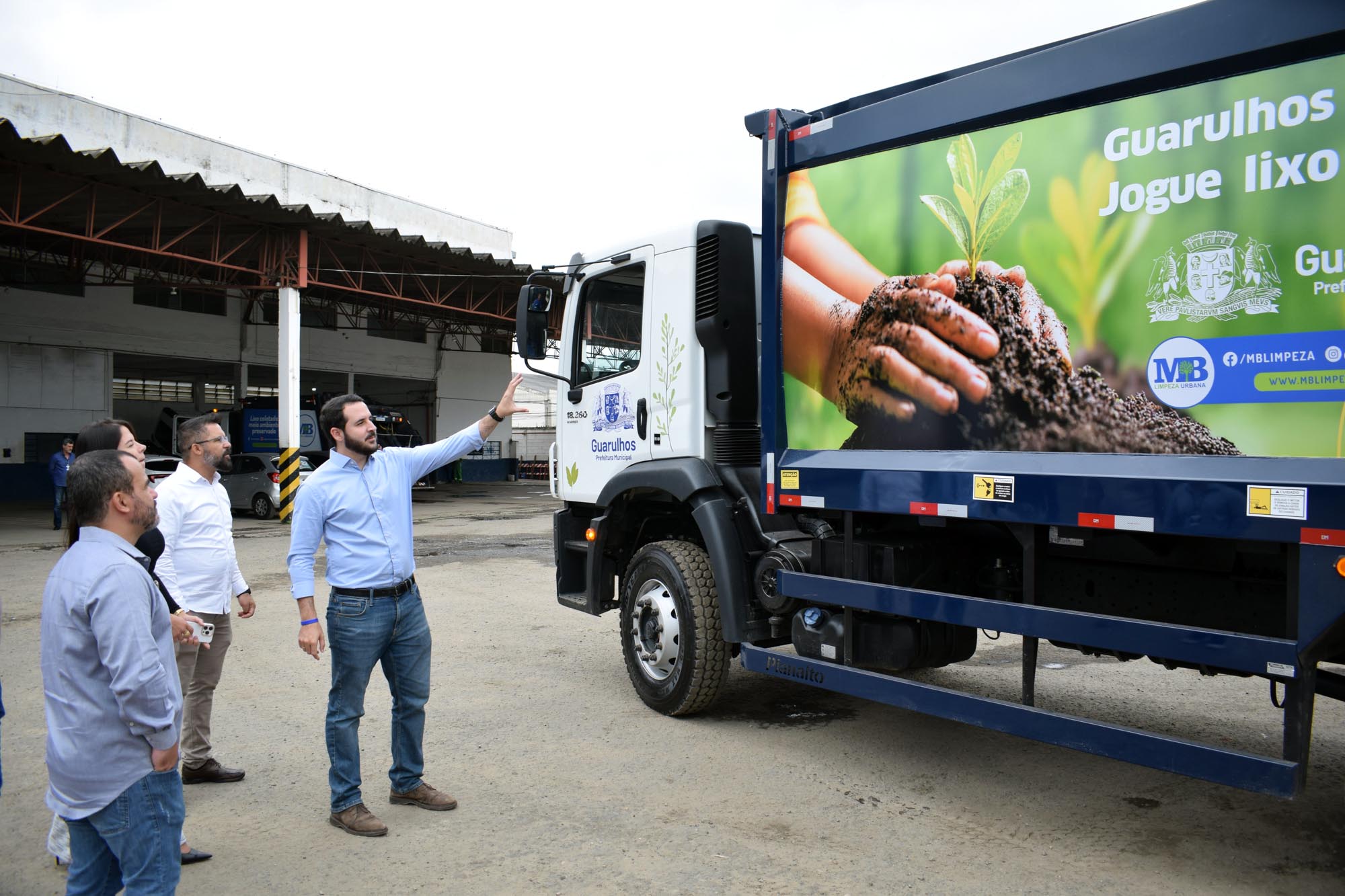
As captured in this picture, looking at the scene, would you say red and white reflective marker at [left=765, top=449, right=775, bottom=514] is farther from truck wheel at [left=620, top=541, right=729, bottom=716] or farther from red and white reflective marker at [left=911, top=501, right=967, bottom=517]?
red and white reflective marker at [left=911, top=501, right=967, bottom=517]

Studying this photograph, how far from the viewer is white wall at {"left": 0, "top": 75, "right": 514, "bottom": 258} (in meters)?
23.5

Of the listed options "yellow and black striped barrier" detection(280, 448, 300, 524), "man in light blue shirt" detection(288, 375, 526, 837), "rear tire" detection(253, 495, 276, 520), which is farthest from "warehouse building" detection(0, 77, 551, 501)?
"man in light blue shirt" detection(288, 375, 526, 837)

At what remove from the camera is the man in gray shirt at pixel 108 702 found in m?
2.46

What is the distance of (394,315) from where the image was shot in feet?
101

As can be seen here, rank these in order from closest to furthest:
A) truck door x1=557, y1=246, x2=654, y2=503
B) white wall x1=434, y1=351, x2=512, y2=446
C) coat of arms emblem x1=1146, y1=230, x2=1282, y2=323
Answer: coat of arms emblem x1=1146, y1=230, x2=1282, y2=323, truck door x1=557, y1=246, x2=654, y2=503, white wall x1=434, y1=351, x2=512, y2=446

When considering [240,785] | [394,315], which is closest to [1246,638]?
[240,785]

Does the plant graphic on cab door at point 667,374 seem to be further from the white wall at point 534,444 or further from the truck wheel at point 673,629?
the white wall at point 534,444

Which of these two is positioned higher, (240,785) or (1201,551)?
(1201,551)

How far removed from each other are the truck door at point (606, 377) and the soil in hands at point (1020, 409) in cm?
173

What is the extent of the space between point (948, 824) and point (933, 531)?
132 cm

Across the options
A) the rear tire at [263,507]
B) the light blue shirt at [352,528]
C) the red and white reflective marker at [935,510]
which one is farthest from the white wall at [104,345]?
the red and white reflective marker at [935,510]

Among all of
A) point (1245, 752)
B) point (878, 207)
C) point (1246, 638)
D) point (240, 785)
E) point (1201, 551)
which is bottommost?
point (240, 785)

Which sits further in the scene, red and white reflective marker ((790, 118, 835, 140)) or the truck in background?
the truck in background

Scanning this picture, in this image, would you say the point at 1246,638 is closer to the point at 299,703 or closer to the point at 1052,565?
the point at 1052,565
